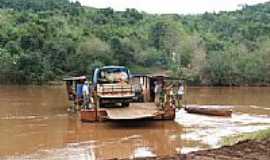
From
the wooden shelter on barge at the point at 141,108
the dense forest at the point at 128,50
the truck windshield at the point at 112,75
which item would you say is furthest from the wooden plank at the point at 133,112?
the dense forest at the point at 128,50

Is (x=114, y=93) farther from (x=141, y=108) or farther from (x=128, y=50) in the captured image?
(x=128, y=50)

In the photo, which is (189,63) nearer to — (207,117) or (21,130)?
(207,117)

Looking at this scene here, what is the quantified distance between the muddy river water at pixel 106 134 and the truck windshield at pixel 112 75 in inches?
80.0

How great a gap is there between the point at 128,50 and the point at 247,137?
129 ft

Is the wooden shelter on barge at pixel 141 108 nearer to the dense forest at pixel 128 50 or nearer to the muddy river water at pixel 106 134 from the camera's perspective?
the muddy river water at pixel 106 134

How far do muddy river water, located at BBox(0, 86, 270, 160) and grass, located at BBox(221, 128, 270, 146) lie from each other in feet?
1.06

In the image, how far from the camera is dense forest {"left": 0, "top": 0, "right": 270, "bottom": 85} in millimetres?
47844

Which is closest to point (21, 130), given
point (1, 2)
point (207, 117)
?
point (207, 117)

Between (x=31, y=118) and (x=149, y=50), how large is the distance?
35.5 m

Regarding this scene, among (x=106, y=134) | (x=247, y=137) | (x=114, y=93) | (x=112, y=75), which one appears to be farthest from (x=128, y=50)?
(x=247, y=137)

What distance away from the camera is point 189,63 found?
171 ft

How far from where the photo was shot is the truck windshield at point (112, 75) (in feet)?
70.7

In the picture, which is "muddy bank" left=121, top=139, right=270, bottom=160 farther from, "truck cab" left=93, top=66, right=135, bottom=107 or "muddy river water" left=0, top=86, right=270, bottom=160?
"truck cab" left=93, top=66, right=135, bottom=107

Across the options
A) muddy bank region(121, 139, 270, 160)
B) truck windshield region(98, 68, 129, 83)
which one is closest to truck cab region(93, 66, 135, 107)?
truck windshield region(98, 68, 129, 83)
